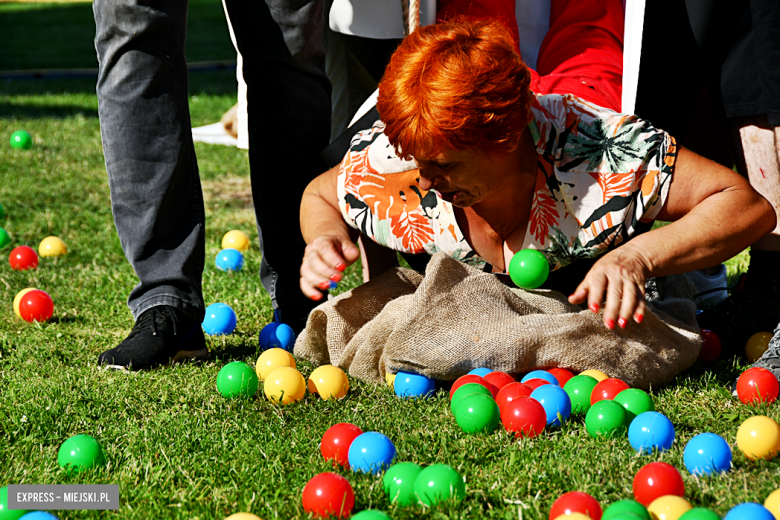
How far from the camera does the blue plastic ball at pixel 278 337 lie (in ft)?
10.3

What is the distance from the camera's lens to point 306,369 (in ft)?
9.58

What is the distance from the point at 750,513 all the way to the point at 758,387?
0.88m

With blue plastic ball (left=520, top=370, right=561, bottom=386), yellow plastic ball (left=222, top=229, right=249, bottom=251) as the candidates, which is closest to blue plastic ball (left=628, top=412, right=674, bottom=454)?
blue plastic ball (left=520, top=370, right=561, bottom=386)

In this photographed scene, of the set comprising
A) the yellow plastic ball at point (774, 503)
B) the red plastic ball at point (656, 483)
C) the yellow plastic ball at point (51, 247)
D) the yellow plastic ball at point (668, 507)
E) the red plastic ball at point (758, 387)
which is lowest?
the yellow plastic ball at point (51, 247)

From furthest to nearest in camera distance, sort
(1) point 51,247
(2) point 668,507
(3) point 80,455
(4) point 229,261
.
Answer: (1) point 51,247
(4) point 229,261
(3) point 80,455
(2) point 668,507

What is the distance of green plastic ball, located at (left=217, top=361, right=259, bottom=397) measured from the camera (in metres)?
2.59

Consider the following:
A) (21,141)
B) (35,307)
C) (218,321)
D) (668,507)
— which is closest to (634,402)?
(668,507)

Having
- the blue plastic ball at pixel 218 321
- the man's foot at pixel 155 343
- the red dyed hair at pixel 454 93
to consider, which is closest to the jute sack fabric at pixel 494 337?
the red dyed hair at pixel 454 93

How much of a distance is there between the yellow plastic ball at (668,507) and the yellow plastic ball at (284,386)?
1187 millimetres

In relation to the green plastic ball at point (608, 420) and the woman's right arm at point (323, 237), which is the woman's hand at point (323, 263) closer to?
the woman's right arm at point (323, 237)

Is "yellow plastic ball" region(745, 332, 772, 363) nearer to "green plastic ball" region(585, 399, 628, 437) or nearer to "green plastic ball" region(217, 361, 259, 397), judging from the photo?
"green plastic ball" region(585, 399, 628, 437)

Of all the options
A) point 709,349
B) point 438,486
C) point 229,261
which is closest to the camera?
point 438,486

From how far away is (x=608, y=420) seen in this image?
7.28 ft

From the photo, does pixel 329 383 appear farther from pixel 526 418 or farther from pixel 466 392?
pixel 526 418
